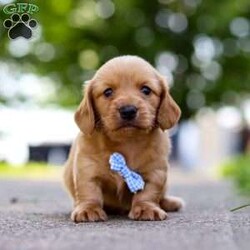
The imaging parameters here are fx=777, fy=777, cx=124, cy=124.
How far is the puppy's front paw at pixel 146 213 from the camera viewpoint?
13.8 feet

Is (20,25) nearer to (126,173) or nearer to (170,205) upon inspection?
(126,173)

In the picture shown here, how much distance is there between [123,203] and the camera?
463 centimetres

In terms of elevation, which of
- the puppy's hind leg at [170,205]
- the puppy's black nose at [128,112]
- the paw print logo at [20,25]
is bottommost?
the puppy's hind leg at [170,205]

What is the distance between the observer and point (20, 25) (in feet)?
14.3

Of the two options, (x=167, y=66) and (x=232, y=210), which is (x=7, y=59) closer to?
(x=167, y=66)

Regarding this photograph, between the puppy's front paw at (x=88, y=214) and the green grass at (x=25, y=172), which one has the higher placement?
the puppy's front paw at (x=88, y=214)

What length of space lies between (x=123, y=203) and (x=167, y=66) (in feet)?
53.2

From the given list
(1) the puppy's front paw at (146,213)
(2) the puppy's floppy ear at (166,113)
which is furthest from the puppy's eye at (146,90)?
(1) the puppy's front paw at (146,213)

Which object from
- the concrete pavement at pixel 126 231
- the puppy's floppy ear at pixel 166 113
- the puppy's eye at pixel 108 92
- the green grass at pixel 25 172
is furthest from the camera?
the green grass at pixel 25 172

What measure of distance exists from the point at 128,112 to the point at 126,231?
836 mm

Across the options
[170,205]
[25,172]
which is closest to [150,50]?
[25,172]

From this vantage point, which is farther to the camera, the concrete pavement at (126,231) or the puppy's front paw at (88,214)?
the puppy's front paw at (88,214)

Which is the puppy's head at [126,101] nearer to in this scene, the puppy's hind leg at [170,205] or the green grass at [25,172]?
the puppy's hind leg at [170,205]

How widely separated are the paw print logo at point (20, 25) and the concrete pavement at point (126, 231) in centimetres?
104
